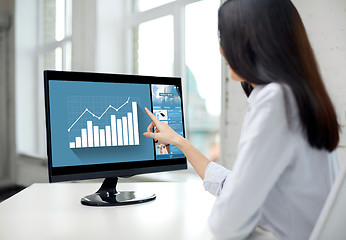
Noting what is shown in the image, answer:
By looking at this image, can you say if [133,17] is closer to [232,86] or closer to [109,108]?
[232,86]

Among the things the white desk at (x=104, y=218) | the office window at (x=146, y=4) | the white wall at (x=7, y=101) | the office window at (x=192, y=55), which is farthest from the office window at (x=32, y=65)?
the white desk at (x=104, y=218)

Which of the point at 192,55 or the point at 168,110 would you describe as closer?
the point at 168,110

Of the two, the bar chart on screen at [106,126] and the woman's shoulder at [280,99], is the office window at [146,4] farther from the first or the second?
the woman's shoulder at [280,99]

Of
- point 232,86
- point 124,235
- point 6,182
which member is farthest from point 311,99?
point 6,182

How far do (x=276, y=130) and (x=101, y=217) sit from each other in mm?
593

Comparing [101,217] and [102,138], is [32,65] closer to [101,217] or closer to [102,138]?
[102,138]

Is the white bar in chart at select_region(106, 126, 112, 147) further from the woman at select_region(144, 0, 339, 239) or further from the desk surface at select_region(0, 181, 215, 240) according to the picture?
the woman at select_region(144, 0, 339, 239)

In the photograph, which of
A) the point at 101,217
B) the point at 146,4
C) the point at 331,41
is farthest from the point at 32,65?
the point at 101,217

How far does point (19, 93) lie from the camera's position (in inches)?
186

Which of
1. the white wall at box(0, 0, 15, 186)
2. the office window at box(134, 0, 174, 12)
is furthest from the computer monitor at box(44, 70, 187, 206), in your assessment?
the white wall at box(0, 0, 15, 186)

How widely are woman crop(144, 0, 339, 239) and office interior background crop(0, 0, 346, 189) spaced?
88 cm

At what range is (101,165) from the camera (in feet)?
3.92

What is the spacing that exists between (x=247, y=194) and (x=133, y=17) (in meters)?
2.85

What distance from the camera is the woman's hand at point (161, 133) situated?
1.20 meters
